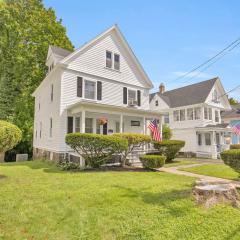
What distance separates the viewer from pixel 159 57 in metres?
15.0

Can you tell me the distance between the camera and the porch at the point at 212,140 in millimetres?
25100

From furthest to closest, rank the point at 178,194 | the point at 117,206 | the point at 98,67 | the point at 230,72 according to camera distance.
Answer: the point at 98,67
the point at 230,72
the point at 178,194
the point at 117,206

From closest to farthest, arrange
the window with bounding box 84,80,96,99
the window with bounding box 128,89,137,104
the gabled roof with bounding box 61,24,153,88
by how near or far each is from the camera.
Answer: the gabled roof with bounding box 61,24,153,88 → the window with bounding box 84,80,96,99 → the window with bounding box 128,89,137,104

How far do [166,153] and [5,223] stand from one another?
14.1m

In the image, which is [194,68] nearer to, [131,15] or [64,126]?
[131,15]

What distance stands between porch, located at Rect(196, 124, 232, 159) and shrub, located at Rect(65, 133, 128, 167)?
625 inches

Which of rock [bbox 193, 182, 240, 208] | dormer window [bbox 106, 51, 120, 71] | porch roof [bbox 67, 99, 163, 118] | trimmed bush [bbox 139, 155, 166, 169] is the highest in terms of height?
dormer window [bbox 106, 51, 120, 71]

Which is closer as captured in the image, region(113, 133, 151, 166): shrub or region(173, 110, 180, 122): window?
region(113, 133, 151, 166): shrub

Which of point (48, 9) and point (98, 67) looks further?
point (48, 9)

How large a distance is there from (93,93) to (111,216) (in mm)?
12563

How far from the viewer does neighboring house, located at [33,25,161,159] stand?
15.4 metres

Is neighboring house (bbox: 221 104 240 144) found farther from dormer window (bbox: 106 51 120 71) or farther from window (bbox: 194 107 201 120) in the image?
dormer window (bbox: 106 51 120 71)

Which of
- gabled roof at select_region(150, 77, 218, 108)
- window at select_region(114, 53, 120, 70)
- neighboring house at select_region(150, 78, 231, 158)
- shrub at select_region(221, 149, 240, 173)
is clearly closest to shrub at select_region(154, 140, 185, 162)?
window at select_region(114, 53, 120, 70)

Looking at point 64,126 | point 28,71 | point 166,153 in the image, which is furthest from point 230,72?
point 28,71
